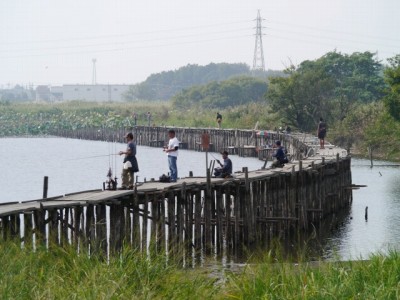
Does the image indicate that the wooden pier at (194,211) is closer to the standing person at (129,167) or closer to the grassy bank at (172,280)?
the standing person at (129,167)

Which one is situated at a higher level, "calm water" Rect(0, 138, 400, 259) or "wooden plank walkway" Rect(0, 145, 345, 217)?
"wooden plank walkway" Rect(0, 145, 345, 217)

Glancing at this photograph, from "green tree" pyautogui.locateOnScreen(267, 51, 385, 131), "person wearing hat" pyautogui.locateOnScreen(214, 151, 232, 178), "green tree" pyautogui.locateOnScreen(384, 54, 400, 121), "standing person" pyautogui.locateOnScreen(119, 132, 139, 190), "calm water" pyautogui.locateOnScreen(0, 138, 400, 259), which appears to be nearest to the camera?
"standing person" pyautogui.locateOnScreen(119, 132, 139, 190)

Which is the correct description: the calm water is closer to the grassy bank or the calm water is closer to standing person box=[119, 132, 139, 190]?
the grassy bank

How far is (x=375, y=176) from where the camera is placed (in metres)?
64.1

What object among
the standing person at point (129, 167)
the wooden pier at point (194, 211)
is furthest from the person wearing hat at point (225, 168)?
the standing person at point (129, 167)

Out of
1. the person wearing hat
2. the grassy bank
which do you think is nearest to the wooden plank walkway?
the person wearing hat

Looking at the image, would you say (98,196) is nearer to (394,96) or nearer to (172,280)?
(172,280)

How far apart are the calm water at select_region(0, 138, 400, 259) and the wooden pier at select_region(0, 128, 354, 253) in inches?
71.9

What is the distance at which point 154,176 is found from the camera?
232ft

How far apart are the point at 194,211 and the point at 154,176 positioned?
39.7 m

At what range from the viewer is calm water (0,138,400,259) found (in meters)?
38.7

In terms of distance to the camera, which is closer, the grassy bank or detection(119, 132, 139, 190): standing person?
the grassy bank

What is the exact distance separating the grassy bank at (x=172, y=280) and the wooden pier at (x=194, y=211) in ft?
5.61

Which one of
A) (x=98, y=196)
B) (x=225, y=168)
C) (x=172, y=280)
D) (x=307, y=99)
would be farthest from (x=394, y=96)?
(x=172, y=280)
